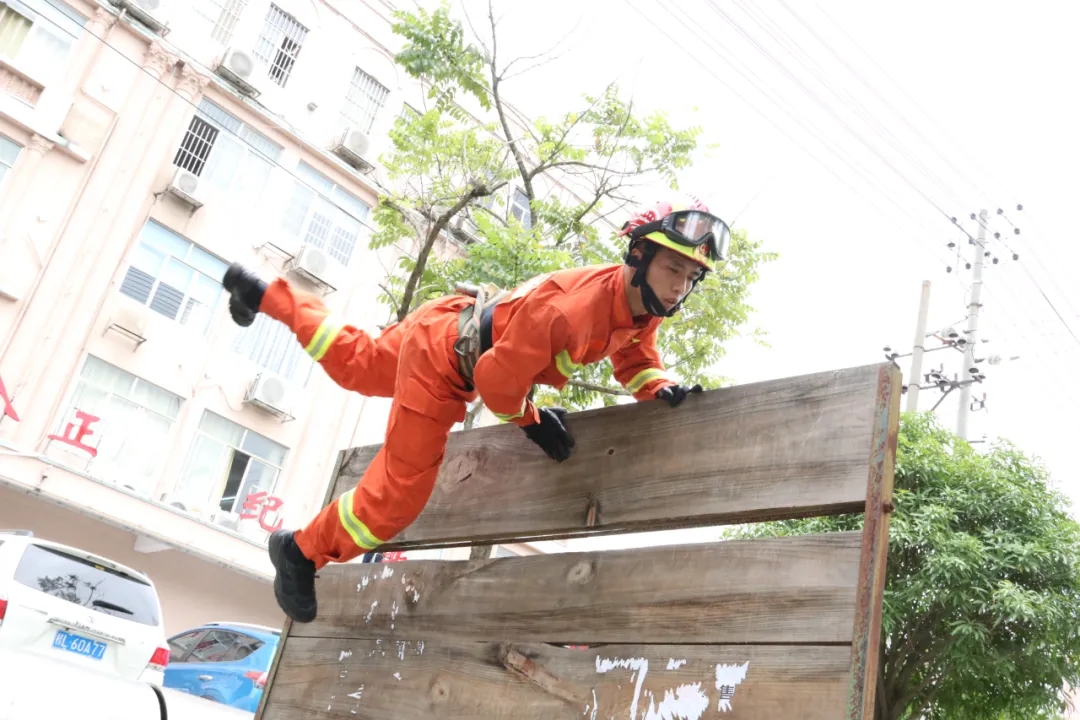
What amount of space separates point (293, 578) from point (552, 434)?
39.2 inches

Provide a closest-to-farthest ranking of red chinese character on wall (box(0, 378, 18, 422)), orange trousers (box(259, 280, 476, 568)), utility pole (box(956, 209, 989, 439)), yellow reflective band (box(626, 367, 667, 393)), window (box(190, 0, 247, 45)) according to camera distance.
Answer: orange trousers (box(259, 280, 476, 568)), yellow reflective band (box(626, 367, 667, 393)), red chinese character on wall (box(0, 378, 18, 422)), utility pole (box(956, 209, 989, 439)), window (box(190, 0, 247, 45))

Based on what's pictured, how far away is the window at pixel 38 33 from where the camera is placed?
617 inches

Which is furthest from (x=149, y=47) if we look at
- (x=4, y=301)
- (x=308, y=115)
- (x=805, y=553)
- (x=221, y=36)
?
(x=805, y=553)

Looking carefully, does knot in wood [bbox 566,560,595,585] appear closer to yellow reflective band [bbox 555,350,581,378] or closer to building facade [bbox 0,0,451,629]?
yellow reflective band [bbox 555,350,581,378]

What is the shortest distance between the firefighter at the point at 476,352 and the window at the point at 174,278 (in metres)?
14.6

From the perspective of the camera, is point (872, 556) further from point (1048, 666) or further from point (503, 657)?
point (1048, 666)

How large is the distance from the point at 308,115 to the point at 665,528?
59.3 ft

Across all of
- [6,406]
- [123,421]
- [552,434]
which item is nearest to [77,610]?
[552,434]

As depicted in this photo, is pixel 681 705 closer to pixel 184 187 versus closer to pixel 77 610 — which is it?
pixel 77 610

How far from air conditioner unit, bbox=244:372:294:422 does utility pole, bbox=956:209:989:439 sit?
1192cm

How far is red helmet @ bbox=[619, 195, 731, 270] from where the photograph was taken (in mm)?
2775

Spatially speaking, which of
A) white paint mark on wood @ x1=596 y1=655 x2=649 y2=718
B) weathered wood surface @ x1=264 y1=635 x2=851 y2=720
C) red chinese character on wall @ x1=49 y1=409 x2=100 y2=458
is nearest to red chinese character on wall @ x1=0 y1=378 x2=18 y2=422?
red chinese character on wall @ x1=49 y1=409 x2=100 y2=458

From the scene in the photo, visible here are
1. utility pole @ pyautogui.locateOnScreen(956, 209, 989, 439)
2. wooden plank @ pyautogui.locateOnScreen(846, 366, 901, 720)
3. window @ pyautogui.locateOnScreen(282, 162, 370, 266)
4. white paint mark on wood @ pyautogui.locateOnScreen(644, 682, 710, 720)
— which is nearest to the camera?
wooden plank @ pyautogui.locateOnScreen(846, 366, 901, 720)

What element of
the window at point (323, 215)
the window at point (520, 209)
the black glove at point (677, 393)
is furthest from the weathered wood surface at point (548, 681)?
the window at point (520, 209)
